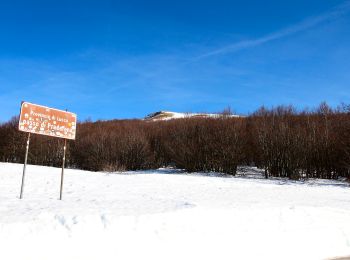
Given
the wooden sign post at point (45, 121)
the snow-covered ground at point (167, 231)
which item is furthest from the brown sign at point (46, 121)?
the snow-covered ground at point (167, 231)

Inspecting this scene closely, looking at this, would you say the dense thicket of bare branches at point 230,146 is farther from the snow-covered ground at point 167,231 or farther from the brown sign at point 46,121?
the brown sign at point 46,121

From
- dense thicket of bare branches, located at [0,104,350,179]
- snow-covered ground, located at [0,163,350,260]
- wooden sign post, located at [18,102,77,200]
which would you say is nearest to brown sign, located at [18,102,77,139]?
wooden sign post, located at [18,102,77,200]

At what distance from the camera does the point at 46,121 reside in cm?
1046

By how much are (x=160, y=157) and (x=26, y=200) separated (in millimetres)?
23517

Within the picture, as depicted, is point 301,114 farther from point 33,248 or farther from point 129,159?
point 33,248

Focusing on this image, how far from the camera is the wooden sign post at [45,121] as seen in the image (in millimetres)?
9984

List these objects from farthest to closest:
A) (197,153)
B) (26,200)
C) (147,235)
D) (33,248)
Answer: (197,153) → (26,200) → (147,235) → (33,248)

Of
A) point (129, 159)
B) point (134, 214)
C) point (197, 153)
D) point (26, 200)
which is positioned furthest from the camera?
point (129, 159)

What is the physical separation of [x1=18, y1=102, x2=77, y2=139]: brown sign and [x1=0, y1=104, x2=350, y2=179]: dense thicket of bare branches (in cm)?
1571

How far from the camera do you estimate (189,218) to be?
814 centimetres

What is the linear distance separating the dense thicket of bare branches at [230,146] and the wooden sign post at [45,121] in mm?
15722

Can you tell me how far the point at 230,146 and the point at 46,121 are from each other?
55.2ft

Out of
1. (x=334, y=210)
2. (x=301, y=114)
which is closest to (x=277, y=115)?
(x=301, y=114)

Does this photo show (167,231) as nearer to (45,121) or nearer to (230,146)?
(45,121)
